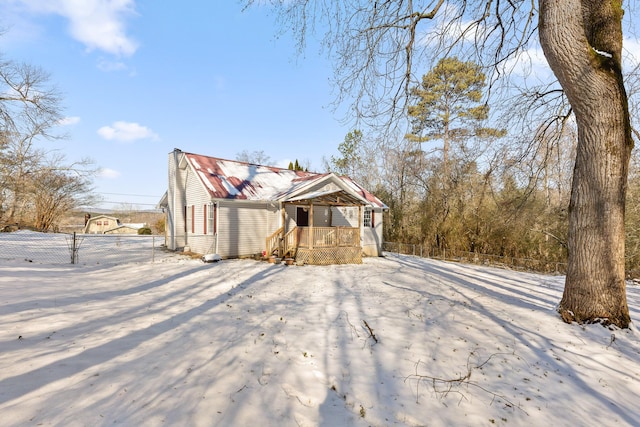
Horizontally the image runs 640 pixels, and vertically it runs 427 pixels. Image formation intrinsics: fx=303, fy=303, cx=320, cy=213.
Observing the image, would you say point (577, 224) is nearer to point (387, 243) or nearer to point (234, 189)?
point (234, 189)

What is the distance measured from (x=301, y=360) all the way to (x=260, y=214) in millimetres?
10818

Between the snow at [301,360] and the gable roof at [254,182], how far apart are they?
6.39 meters

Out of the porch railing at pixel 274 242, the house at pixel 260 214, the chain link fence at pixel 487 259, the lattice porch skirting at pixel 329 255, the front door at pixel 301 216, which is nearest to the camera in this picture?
the lattice porch skirting at pixel 329 255

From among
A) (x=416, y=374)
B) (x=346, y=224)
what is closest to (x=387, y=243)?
(x=346, y=224)

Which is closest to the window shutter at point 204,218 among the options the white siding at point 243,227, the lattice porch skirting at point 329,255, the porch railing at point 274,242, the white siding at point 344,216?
the white siding at point 243,227

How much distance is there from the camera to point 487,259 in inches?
711

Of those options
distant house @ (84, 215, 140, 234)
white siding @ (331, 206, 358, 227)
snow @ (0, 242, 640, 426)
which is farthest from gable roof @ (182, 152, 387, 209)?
distant house @ (84, 215, 140, 234)

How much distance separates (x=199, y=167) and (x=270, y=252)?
534 centimetres

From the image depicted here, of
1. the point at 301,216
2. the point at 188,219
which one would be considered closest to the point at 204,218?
the point at 188,219

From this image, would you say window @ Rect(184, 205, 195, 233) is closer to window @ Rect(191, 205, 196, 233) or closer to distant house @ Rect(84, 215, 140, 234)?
window @ Rect(191, 205, 196, 233)

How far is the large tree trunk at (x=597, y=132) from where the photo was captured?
511 centimetres

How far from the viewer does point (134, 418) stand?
8.73ft

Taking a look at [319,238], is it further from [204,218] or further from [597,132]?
[597,132]

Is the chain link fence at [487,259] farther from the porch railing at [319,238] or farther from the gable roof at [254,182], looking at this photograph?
the porch railing at [319,238]
